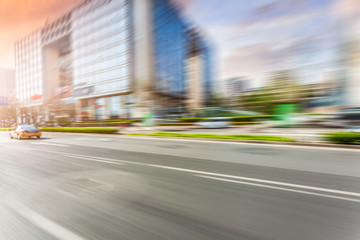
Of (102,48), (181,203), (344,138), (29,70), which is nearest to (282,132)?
(344,138)

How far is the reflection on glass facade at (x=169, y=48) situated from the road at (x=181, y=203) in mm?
39835

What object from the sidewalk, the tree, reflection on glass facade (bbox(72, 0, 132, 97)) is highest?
reflection on glass facade (bbox(72, 0, 132, 97))

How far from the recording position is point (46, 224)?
2709 millimetres

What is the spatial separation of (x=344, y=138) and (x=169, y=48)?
168 feet

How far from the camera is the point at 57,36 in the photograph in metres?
69.1

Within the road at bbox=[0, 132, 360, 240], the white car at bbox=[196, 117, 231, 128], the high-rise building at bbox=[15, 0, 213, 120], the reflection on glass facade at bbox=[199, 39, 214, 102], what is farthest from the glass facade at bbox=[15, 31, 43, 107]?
the road at bbox=[0, 132, 360, 240]

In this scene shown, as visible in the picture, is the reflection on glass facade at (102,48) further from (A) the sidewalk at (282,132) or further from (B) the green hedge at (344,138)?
(B) the green hedge at (344,138)

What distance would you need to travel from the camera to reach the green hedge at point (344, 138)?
30.9 ft

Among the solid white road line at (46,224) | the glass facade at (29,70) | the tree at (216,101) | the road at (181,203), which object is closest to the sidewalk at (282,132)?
the road at (181,203)

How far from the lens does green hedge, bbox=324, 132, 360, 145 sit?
9414 mm

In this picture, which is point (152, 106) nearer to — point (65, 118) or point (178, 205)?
point (65, 118)

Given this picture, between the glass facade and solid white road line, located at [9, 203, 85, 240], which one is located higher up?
the glass facade

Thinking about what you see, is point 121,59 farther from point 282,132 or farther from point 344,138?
point 344,138

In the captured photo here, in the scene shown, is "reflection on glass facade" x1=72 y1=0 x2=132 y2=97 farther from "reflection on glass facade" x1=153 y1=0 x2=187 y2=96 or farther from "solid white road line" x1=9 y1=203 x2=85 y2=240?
"solid white road line" x1=9 y1=203 x2=85 y2=240
